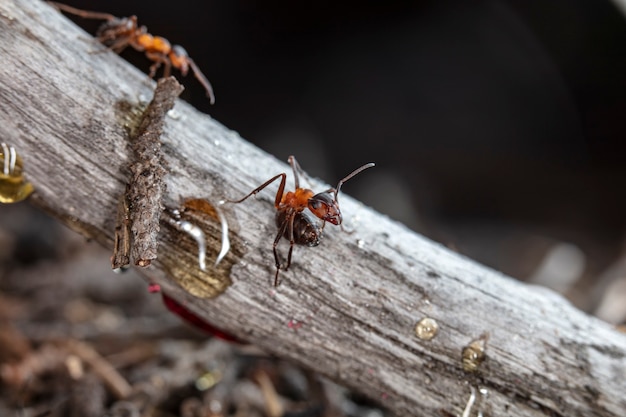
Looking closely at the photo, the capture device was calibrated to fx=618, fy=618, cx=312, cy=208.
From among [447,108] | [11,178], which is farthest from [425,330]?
[447,108]

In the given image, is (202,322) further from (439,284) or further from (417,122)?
(417,122)

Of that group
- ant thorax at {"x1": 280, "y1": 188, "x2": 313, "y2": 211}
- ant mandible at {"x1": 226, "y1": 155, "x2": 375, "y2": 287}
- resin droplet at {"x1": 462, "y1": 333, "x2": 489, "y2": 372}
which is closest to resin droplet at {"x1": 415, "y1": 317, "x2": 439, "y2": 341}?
resin droplet at {"x1": 462, "y1": 333, "x2": 489, "y2": 372}

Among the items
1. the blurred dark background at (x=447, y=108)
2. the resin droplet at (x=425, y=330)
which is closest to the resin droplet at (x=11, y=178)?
the resin droplet at (x=425, y=330)

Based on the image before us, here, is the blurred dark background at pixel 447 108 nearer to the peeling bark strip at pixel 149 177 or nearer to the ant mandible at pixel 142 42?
the ant mandible at pixel 142 42

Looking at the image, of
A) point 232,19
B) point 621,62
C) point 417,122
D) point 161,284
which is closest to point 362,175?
point 417,122

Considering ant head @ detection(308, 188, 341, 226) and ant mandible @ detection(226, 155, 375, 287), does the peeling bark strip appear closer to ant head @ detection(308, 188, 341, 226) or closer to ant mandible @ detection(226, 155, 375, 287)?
ant mandible @ detection(226, 155, 375, 287)

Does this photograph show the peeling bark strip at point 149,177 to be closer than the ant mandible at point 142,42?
Yes
